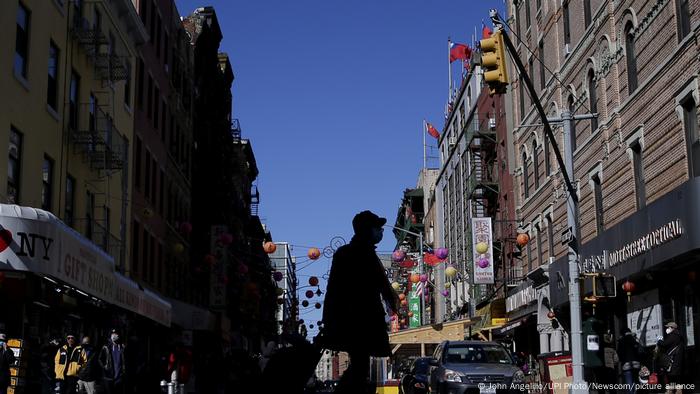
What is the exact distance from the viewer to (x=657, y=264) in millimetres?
22234

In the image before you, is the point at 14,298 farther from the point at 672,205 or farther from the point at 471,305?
the point at 471,305

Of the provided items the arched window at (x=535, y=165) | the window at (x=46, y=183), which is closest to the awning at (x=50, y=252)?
the window at (x=46, y=183)

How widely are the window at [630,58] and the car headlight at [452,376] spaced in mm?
11693

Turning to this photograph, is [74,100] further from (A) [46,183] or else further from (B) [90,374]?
(B) [90,374]

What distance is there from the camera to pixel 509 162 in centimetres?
4697

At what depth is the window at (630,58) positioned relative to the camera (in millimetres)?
26359

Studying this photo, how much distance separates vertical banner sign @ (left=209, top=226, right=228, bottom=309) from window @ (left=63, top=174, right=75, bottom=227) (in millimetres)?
24068

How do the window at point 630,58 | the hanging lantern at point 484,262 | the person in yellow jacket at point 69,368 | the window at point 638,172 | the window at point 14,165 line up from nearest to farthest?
the person in yellow jacket at point 69,368, the window at point 14,165, the window at point 638,172, the window at point 630,58, the hanging lantern at point 484,262

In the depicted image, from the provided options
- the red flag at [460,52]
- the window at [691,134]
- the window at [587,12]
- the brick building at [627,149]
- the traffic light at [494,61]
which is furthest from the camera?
the red flag at [460,52]

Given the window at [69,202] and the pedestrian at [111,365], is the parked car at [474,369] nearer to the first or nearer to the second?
the pedestrian at [111,365]

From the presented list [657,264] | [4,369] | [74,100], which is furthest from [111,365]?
[657,264]

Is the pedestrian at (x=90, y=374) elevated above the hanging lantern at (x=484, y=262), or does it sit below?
below

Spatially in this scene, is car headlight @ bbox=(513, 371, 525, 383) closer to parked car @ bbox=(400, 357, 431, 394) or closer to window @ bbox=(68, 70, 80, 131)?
parked car @ bbox=(400, 357, 431, 394)

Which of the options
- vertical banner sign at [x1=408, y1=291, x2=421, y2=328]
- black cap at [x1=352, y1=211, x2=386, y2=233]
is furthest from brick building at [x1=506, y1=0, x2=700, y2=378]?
vertical banner sign at [x1=408, y1=291, x2=421, y2=328]
